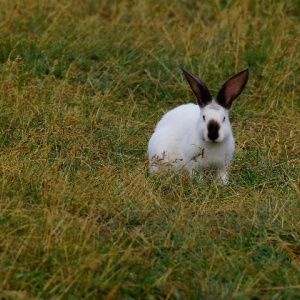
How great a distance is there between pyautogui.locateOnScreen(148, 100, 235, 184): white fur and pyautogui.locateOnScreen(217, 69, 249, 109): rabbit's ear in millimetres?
Answer: 47

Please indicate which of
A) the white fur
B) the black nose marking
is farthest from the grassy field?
the black nose marking

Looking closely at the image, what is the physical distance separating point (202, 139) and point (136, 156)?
0.84 meters

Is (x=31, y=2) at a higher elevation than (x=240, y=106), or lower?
higher

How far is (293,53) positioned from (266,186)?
236cm

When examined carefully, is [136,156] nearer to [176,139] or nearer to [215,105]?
[176,139]

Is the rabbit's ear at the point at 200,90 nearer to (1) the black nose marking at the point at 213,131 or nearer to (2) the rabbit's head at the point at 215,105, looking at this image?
(2) the rabbit's head at the point at 215,105

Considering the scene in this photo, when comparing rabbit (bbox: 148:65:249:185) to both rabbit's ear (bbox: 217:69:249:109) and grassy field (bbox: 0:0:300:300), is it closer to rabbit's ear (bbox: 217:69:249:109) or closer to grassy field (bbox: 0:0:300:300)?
rabbit's ear (bbox: 217:69:249:109)

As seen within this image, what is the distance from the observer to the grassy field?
4.62 m

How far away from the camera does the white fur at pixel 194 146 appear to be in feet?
19.6

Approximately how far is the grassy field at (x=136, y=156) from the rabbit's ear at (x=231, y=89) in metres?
0.52

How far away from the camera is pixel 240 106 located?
754cm

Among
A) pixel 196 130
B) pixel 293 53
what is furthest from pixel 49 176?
pixel 293 53

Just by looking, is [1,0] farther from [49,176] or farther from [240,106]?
[49,176]

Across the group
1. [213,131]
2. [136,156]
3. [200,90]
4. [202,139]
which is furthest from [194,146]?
[136,156]
